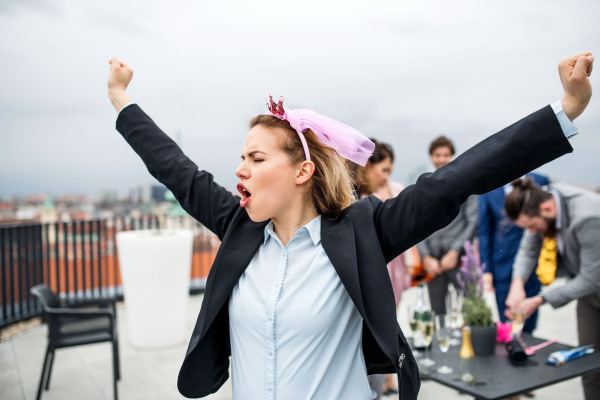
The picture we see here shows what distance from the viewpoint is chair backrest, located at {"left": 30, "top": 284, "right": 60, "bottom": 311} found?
309 cm

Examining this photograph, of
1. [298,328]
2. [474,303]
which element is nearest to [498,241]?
[474,303]

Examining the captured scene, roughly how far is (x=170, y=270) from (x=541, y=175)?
301 centimetres

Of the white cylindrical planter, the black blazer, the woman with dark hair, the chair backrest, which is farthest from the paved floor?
the black blazer

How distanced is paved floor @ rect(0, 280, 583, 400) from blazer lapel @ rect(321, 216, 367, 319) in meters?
2.51

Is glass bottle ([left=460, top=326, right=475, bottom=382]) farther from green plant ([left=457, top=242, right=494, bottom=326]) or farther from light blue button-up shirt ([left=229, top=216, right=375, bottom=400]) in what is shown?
light blue button-up shirt ([left=229, top=216, right=375, bottom=400])

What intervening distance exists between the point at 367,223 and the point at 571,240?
167 cm

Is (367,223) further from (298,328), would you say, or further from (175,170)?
(175,170)

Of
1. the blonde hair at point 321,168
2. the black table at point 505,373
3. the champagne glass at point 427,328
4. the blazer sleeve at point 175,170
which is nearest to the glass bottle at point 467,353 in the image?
the black table at point 505,373

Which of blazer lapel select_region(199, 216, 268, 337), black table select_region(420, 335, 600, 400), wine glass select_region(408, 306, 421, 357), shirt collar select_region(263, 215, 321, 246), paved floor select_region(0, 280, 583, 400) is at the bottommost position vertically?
paved floor select_region(0, 280, 583, 400)

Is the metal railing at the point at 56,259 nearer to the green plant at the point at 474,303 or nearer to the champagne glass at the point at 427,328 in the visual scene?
the champagne glass at the point at 427,328

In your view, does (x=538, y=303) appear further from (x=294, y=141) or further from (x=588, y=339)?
(x=294, y=141)

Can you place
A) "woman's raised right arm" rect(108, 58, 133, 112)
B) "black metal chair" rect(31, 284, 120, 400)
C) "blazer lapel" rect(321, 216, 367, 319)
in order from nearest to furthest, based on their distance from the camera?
1. "blazer lapel" rect(321, 216, 367, 319)
2. "woman's raised right arm" rect(108, 58, 133, 112)
3. "black metal chair" rect(31, 284, 120, 400)

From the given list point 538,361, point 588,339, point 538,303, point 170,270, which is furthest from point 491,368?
point 170,270

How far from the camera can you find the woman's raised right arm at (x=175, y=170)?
3.83 feet
